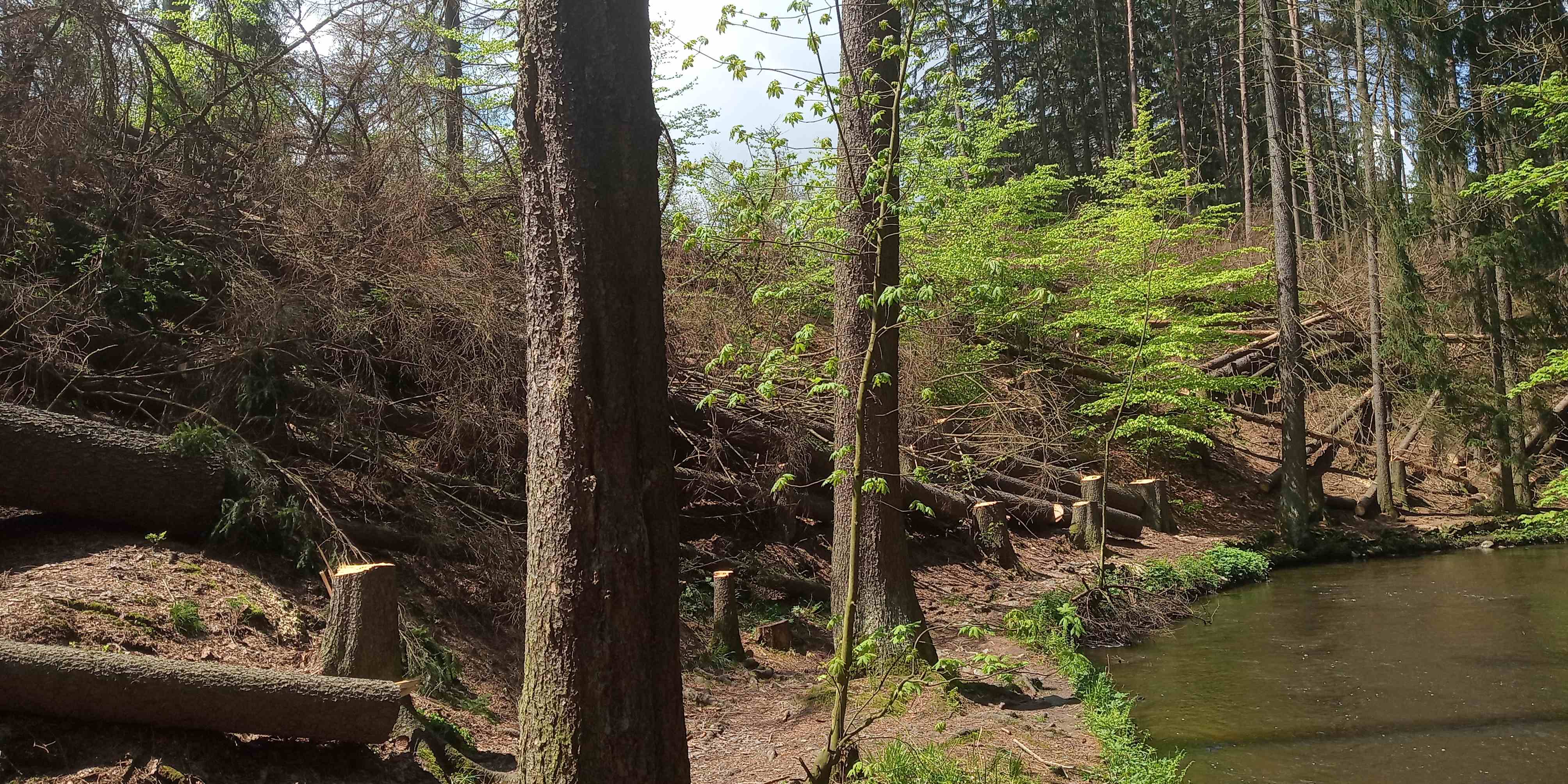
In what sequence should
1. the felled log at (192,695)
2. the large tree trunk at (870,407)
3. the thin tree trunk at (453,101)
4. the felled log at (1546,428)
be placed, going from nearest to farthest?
the felled log at (192,695) < the large tree trunk at (870,407) < the thin tree trunk at (453,101) < the felled log at (1546,428)

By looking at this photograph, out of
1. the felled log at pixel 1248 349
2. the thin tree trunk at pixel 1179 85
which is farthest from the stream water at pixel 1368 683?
the thin tree trunk at pixel 1179 85

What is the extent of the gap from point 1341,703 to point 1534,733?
121 cm

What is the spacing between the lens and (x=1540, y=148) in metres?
15.5

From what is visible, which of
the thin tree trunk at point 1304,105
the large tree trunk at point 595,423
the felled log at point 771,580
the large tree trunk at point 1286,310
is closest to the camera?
the large tree trunk at point 595,423

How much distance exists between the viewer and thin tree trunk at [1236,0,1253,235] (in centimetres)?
1981

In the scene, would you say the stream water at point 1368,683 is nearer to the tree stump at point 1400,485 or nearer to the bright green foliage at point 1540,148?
the tree stump at point 1400,485

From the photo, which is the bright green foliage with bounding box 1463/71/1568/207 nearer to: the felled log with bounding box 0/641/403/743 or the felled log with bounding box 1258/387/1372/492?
the felled log with bounding box 1258/387/1372/492

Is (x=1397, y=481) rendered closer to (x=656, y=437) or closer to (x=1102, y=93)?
(x=1102, y=93)

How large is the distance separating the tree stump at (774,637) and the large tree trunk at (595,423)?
4.68m

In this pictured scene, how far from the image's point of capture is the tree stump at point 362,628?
5289 mm

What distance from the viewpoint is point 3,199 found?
6.84 m

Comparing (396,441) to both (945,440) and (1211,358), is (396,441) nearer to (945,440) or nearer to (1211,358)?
(945,440)

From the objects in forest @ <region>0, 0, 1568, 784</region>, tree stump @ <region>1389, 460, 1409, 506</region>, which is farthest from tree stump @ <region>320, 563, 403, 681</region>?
tree stump @ <region>1389, 460, 1409, 506</region>

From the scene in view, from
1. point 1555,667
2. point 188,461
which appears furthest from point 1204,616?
point 188,461
